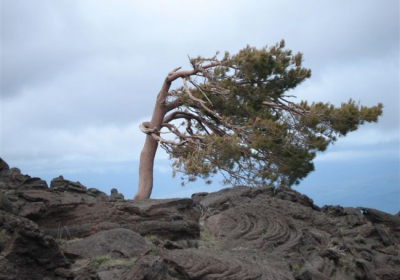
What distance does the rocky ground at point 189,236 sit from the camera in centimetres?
620

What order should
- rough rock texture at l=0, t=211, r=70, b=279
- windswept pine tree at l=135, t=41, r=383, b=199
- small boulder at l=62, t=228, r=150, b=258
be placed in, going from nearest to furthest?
rough rock texture at l=0, t=211, r=70, b=279 < small boulder at l=62, t=228, r=150, b=258 < windswept pine tree at l=135, t=41, r=383, b=199

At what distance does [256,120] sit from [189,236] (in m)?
6.32

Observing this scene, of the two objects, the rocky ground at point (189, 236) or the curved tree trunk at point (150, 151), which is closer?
the rocky ground at point (189, 236)

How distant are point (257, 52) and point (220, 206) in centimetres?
614

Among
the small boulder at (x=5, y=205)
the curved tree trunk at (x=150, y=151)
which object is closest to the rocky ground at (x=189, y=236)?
the small boulder at (x=5, y=205)

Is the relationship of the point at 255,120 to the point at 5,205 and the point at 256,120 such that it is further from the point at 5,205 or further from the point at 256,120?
the point at 5,205

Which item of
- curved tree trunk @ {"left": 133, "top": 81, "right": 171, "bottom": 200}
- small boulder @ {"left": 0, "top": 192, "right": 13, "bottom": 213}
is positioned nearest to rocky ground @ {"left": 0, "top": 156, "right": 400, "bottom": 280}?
small boulder @ {"left": 0, "top": 192, "right": 13, "bottom": 213}

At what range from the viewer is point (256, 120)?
14195mm

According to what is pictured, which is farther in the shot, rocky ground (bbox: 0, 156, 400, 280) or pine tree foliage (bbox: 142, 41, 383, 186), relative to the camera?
pine tree foliage (bbox: 142, 41, 383, 186)

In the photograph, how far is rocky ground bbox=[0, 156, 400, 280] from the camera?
620 cm

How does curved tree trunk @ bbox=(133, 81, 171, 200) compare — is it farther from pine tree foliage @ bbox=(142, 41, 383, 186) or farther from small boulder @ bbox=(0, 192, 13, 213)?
small boulder @ bbox=(0, 192, 13, 213)

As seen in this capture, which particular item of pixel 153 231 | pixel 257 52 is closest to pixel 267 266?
pixel 153 231

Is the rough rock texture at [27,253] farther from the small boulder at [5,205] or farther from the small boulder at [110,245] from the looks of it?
the small boulder at [5,205]

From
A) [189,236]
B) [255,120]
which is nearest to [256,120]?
[255,120]
